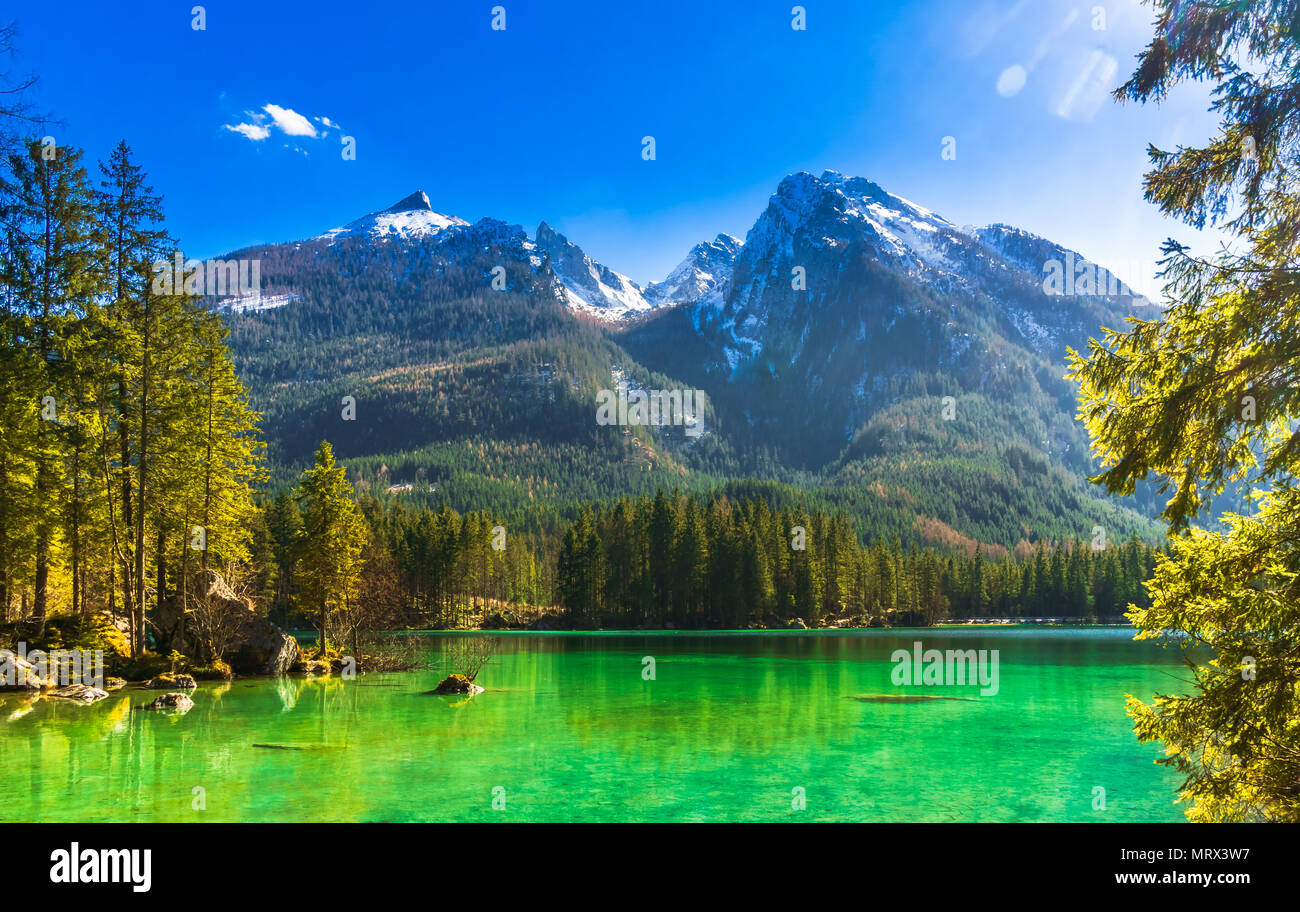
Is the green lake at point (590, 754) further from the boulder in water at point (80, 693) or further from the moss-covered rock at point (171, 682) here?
the moss-covered rock at point (171, 682)

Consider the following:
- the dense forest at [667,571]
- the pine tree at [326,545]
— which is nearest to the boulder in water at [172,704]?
the pine tree at [326,545]

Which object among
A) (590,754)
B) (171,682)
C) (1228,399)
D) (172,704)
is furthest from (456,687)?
(1228,399)

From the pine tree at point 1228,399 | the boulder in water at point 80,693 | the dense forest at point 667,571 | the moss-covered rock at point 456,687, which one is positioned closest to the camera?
the pine tree at point 1228,399

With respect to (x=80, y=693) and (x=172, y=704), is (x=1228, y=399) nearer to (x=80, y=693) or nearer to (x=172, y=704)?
(x=172, y=704)

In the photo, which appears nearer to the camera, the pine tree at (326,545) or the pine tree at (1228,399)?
the pine tree at (1228,399)

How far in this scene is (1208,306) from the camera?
846cm

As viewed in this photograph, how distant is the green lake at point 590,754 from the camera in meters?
13.9

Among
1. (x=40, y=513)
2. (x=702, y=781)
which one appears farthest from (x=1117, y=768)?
(x=40, y=513)

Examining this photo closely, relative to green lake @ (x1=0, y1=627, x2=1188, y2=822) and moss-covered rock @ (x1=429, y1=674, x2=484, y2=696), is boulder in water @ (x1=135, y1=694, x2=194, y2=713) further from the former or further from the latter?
moss-covered rock @ (x1=429, y1=674, x2=484, y2=696)

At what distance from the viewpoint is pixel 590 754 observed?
18812mm
